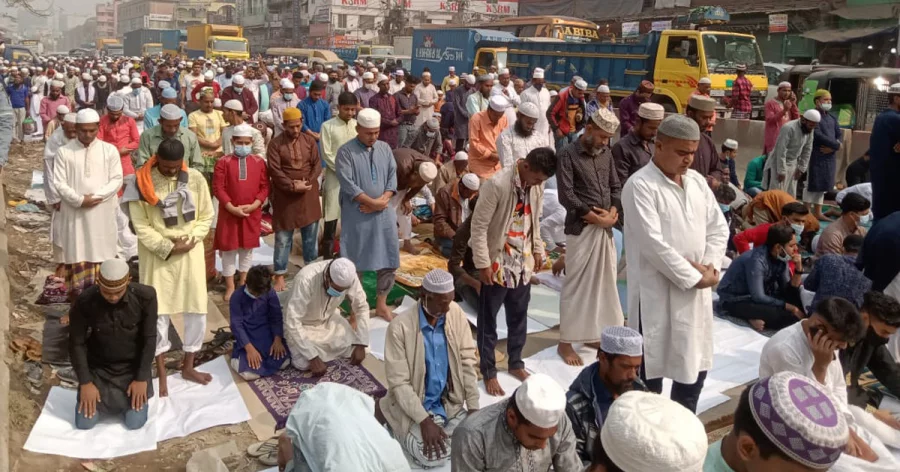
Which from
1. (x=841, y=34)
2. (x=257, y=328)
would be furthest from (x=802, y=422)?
(x=841, y=34)

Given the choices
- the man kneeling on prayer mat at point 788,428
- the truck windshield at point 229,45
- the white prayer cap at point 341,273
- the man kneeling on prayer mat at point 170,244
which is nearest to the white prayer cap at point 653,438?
the man kneeling on prayer mat at point 788,428

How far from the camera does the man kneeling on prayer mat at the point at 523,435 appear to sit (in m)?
2.42

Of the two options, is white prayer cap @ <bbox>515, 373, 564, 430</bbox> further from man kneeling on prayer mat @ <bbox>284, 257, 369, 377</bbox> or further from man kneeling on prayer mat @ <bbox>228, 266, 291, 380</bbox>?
man kneeling on prayer mat @ <bbox>228, 266, 291, 380</bbox>

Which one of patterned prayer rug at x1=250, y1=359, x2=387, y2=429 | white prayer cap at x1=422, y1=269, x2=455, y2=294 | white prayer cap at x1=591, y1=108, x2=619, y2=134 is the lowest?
patterned prayer rug at x1=250, y1=359, x2=387, y2=429

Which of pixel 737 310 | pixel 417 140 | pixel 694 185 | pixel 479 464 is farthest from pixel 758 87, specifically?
pixel 479 464

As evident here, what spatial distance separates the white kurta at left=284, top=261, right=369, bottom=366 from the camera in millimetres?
4512

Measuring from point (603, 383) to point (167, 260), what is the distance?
2758mm

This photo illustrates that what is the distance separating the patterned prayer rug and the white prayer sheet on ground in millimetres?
156

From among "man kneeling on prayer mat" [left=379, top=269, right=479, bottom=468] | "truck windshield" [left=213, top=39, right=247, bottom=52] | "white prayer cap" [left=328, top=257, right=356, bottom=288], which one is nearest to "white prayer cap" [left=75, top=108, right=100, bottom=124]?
"white prayer cap" [left=328, top=257, right=356, bottom=288]

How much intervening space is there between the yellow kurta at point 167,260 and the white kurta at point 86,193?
3.74 feet

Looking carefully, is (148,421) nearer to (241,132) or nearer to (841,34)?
(241,132)

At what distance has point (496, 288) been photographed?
4277mm

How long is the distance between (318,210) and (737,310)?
3462 millimetres

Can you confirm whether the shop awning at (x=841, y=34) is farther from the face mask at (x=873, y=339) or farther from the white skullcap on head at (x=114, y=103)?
Result: the white skullcap on head at (x=114, y=103)
